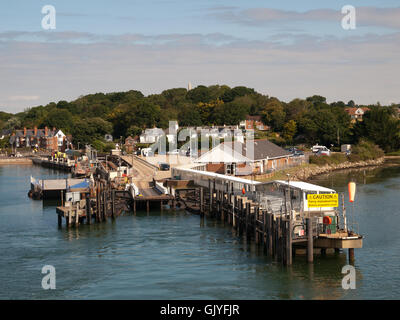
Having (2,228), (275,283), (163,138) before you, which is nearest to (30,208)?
(2,228)

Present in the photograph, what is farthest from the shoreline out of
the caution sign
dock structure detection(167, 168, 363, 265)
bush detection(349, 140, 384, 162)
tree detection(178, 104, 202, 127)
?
the caution sign

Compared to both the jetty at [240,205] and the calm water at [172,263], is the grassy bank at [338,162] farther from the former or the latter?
the calm water at [172,263]

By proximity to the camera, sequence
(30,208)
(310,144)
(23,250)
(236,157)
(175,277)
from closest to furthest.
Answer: (175,277) < (23,250) < (30,208) < (236,157) < (310,144)

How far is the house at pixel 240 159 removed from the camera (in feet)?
261

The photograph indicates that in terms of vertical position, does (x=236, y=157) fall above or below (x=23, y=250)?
above

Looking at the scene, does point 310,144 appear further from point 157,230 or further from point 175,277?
point 175,277

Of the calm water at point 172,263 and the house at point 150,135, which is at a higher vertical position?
the house at point 150,135

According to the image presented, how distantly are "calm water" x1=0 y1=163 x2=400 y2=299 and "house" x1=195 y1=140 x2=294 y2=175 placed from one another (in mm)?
24365

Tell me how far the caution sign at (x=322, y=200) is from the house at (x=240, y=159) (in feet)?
131

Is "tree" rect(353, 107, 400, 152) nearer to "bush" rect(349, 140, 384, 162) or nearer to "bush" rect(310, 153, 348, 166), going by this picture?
"bush" rect(349, 140, 384, 162)

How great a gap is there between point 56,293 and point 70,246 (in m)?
10.9

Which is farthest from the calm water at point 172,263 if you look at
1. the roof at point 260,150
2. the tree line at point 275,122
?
the tree line at point 275,122
